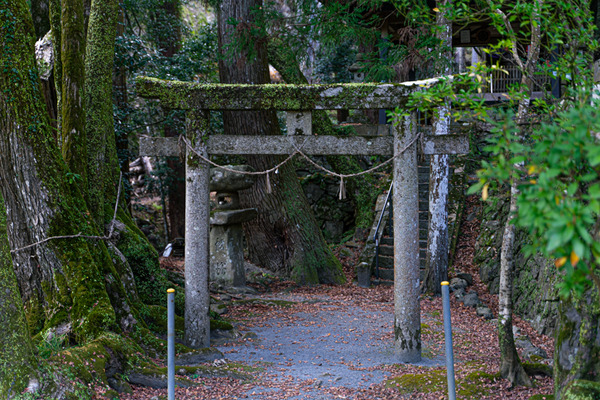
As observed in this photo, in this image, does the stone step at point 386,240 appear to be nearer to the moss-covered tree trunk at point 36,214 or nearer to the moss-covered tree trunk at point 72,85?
the moss-covered tree trunk at point 72,85

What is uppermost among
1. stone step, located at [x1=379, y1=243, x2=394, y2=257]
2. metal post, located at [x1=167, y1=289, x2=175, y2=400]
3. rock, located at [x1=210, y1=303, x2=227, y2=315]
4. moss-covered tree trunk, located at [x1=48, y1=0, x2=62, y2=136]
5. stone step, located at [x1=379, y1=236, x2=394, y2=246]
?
moss-covered tree trunk, located at [x1=48, y1=0, x2=62, y2=136]

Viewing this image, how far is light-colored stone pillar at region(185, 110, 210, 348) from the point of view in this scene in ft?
21.6

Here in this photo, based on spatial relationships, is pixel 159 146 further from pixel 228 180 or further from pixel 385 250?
pixel 385 250

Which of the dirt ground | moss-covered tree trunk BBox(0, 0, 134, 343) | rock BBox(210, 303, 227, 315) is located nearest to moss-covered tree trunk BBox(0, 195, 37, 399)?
the dirt ground

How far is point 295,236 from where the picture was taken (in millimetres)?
11352

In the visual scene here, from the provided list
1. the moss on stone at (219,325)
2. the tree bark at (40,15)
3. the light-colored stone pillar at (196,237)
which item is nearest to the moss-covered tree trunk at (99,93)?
the light-colored stone pillar at (196,237)

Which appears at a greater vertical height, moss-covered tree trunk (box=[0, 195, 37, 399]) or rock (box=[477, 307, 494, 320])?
moss-covered tree trunk (box=[0, 195, 37, 399])

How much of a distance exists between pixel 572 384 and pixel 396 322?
2.49 metres

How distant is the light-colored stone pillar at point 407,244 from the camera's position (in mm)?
6344

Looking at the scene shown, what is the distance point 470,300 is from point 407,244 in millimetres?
3616

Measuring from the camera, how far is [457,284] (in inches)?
388

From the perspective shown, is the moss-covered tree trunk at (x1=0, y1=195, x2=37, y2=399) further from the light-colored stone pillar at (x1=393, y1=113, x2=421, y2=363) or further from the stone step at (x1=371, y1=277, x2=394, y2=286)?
the stone step at (x1=371, y1=277, x2=394, y2=286)

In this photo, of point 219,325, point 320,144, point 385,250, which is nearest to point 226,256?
point 219,325

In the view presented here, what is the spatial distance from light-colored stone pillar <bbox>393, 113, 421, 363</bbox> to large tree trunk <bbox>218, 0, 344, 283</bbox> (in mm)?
4876
